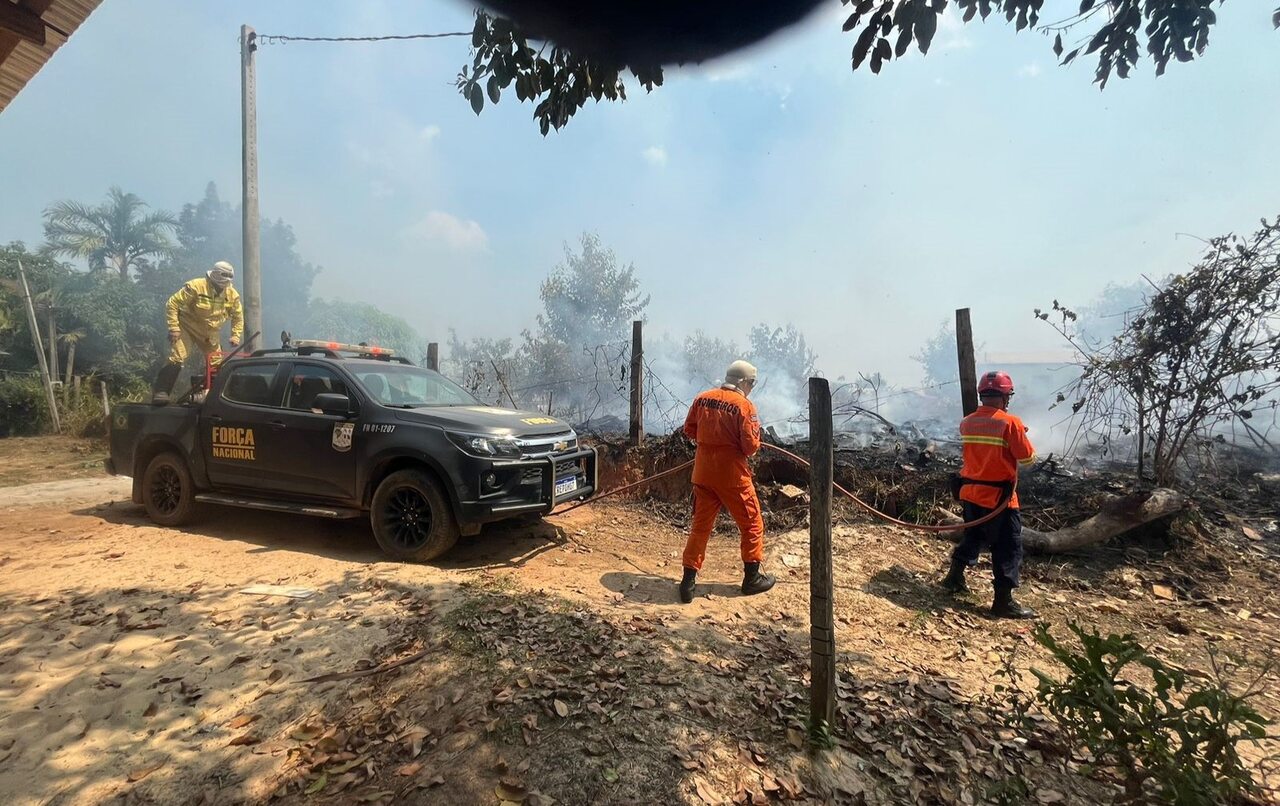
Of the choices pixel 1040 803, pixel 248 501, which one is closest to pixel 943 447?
pixel 1040 803

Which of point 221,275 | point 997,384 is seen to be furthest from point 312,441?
point 997,384

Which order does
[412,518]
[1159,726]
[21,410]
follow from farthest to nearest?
[21,410] < [412,518] < [1159,726]

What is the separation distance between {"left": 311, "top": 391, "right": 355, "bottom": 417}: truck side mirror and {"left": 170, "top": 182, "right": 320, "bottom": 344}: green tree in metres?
32.3

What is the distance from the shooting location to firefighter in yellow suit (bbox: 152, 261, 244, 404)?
6.91 meters

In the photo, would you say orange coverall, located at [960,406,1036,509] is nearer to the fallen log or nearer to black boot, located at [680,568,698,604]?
the fallen log

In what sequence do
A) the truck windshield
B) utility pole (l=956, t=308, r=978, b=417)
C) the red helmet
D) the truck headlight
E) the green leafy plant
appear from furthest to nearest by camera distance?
utility pole (l=956, t=308, r=978, b=417), the truck windshield, the truck headlight, the red helmet, the green leafy plant

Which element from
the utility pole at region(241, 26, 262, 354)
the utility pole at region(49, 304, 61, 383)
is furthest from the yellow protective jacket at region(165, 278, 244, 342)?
the utility pole at region(49, 304, 61, 383)

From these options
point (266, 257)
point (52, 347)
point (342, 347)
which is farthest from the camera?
point (266, 257)

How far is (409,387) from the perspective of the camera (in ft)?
18.4

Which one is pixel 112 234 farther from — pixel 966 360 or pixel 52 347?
pixel 966 360

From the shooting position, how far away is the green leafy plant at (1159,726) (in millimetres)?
1874

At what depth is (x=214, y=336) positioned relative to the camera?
24.1ft

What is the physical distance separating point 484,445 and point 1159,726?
4239mm

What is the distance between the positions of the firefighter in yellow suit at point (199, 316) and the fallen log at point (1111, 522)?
9.54 metres
